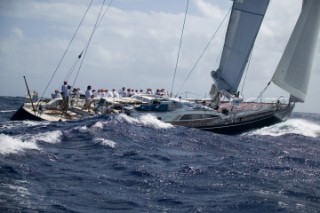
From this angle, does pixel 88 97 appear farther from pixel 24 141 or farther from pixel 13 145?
pixel 13 145

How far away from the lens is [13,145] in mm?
12570

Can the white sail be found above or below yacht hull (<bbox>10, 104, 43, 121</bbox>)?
above

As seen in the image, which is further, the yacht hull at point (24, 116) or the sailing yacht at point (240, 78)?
the sailing yacht at point (240, 78)

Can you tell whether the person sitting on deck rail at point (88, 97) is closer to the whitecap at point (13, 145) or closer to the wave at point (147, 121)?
the wave at point (147, 121)

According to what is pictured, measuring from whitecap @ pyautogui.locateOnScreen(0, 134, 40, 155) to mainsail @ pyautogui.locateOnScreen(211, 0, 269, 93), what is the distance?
13136 mm

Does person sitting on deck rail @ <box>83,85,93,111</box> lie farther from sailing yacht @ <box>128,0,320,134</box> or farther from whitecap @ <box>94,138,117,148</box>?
whitecap @ <box>94,138,117,148</box>

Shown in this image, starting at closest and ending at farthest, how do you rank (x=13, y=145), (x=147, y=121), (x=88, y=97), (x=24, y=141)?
(x=13, y=145)
(x=24, y=141)
(x=147, y=121)
(x=88, y=97)

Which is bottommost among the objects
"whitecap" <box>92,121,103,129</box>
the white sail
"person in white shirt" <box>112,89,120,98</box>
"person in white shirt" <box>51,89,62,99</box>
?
"whitecap" <box>92,121,103,129</box>

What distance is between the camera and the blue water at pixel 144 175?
8.08 m

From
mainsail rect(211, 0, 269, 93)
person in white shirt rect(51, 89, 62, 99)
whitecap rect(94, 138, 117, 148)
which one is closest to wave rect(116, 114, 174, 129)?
mainsail rect(211, 0, 269, 93)

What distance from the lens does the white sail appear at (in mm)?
23125

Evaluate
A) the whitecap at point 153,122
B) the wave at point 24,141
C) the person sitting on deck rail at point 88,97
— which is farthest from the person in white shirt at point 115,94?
the wave at point 24,141

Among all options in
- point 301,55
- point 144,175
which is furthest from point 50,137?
point 301,55

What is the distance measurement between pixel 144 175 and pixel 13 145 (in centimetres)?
454
